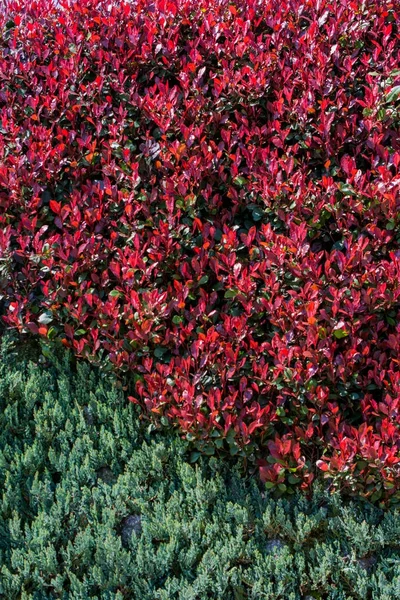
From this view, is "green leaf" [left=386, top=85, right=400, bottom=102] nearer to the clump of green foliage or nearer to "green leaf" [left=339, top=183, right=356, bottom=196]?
"green leaf" [left=339, top=183, right=356, bottom=196]

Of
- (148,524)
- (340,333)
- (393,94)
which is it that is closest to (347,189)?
(393,94)

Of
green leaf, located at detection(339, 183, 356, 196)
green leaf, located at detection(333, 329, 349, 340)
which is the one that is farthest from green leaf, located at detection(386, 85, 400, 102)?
green leaf, located at detection(333, 329, 349, 340)

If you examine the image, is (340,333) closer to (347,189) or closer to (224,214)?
(347,189)

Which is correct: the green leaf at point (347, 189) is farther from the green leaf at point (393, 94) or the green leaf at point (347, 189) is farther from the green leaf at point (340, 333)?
the green leaf at point (340, 333)

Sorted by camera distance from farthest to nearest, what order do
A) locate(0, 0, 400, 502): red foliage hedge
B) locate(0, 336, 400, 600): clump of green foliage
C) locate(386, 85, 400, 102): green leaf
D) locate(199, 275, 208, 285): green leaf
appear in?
1. locate(386, 85, 400, 102): green leaf
2. locate(199, 275, 208, 285): green leaf
3. locate(0, 0, 400, 502): red foliage hedge
4. locate(0, 336, 400, 600): clump of green foliage

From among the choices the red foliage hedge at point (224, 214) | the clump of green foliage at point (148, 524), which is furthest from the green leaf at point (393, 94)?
the clump of green foliage at point (148, 524)

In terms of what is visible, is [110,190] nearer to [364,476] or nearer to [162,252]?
[162,252]
